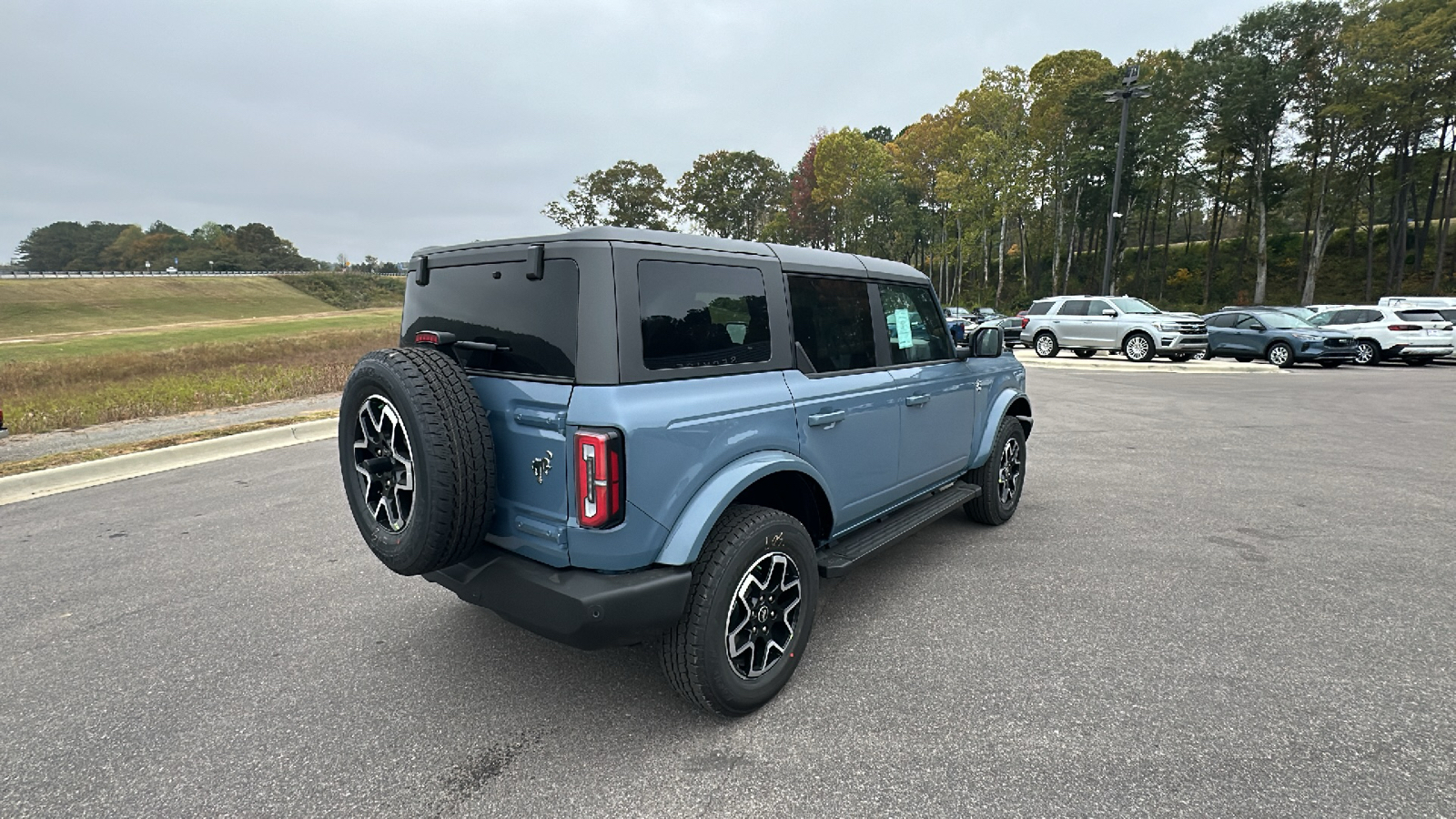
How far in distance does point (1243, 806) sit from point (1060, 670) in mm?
833

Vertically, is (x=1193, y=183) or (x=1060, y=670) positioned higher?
(x=1193, y=183)

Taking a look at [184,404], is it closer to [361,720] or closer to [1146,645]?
[361,720]

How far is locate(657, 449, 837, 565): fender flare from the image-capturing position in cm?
236

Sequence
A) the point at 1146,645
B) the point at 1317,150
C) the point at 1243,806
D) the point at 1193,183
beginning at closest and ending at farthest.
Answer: the point at 1243,806
the point at 1146,645
the point at 1317,150
the point at 1193,183

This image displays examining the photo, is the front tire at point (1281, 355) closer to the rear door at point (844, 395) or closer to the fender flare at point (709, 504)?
the rear door at point (844, 395)

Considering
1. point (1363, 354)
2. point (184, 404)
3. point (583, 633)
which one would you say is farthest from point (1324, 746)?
point (1363, 354)

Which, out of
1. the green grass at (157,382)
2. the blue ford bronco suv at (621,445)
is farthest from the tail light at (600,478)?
the green grass at (157,382)

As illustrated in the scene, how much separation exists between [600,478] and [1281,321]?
21.8m

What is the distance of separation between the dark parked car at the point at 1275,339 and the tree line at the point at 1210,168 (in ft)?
18.7

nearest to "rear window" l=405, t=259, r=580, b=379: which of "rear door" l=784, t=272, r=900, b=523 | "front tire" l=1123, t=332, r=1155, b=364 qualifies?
"rear door" l=784, t=272, r=900, b=523

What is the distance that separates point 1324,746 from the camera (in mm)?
2375

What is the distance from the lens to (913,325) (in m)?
3.94

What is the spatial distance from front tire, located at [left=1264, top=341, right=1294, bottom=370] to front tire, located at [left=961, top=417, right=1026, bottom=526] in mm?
16597

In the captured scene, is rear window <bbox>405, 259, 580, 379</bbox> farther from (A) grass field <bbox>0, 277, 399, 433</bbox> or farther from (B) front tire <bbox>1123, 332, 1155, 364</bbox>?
(B) front tire <bbox>1123, 332, 1155, 364</bbox>
